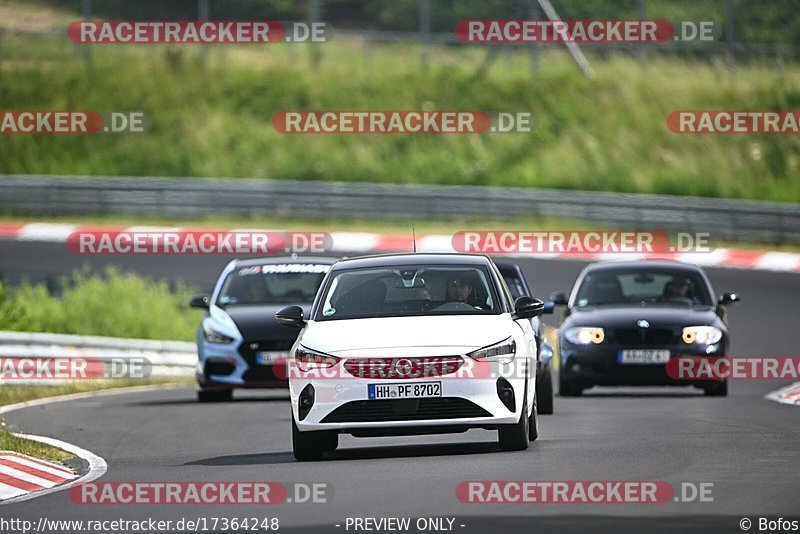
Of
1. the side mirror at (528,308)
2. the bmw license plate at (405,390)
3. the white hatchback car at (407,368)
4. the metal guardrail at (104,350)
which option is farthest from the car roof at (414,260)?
the metal guardrail at (104,350)

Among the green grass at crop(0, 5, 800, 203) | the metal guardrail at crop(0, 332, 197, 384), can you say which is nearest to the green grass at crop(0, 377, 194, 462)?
the metal guardrail at crop(0, 332, 197, 384)

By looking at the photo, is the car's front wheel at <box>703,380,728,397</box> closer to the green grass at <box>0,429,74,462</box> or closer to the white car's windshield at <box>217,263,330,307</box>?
the white car's windshield at <box>217,263,330,307</box>

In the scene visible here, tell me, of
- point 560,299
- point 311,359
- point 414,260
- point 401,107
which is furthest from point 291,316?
point 401,107

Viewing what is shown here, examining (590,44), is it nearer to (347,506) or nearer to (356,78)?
Result: (356,78)

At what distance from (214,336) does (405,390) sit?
810 centimetres

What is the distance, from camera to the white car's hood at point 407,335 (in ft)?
42.7

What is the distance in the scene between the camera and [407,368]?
1295 cm

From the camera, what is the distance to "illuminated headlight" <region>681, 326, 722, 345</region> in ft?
65.0

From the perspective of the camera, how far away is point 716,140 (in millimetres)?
43719

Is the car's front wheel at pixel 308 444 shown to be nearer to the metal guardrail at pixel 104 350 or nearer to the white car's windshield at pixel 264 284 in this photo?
the white car's windshield at pixel 264 284

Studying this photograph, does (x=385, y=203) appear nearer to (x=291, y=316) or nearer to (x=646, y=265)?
(x=646, y=265)

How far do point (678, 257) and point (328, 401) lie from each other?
20565 mm

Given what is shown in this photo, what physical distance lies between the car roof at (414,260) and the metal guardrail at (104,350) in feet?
33.0

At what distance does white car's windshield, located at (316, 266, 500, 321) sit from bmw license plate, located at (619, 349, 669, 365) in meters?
5.86
